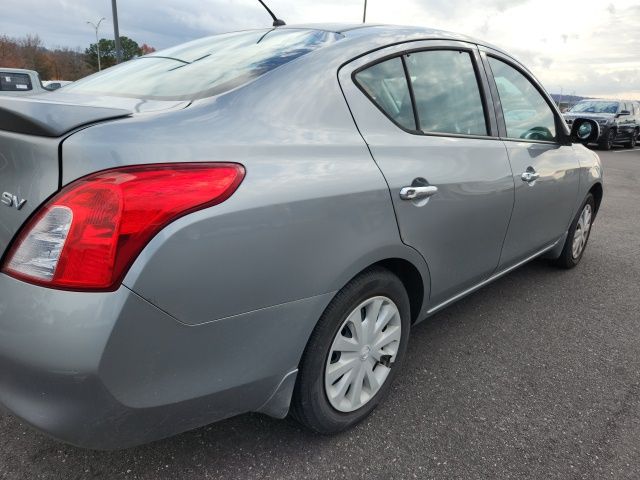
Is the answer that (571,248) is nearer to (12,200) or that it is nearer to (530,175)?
(530,175)

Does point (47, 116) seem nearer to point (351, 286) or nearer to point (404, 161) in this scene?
point (351, 286)

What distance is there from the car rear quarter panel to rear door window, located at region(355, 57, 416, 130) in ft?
0.54

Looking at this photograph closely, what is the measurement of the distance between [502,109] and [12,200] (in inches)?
94.4

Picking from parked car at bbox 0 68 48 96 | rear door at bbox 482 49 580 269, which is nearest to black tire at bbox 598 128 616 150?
rear door at bbox 482 49 580 269

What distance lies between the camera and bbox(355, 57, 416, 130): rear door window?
1.99m

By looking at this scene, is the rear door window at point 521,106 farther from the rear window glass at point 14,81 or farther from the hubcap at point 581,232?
the rear window glass at point 14,81

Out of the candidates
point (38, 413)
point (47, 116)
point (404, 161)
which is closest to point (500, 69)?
point (404, 161)

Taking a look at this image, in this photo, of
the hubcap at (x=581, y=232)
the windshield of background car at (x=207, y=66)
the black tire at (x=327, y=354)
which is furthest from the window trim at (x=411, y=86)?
the hubcap at (x=581, y=232)

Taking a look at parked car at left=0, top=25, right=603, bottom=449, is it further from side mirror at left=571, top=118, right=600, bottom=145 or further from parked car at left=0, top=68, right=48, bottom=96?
parked car at left=0, top=68, right=48, bottom=96

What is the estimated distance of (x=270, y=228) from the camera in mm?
1502

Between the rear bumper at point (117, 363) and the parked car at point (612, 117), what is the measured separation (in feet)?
57.3

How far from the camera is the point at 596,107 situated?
703 inches

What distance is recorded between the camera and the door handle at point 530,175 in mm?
2823

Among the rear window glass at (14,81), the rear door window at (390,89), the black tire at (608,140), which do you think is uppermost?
the rear door window at (390,89)
